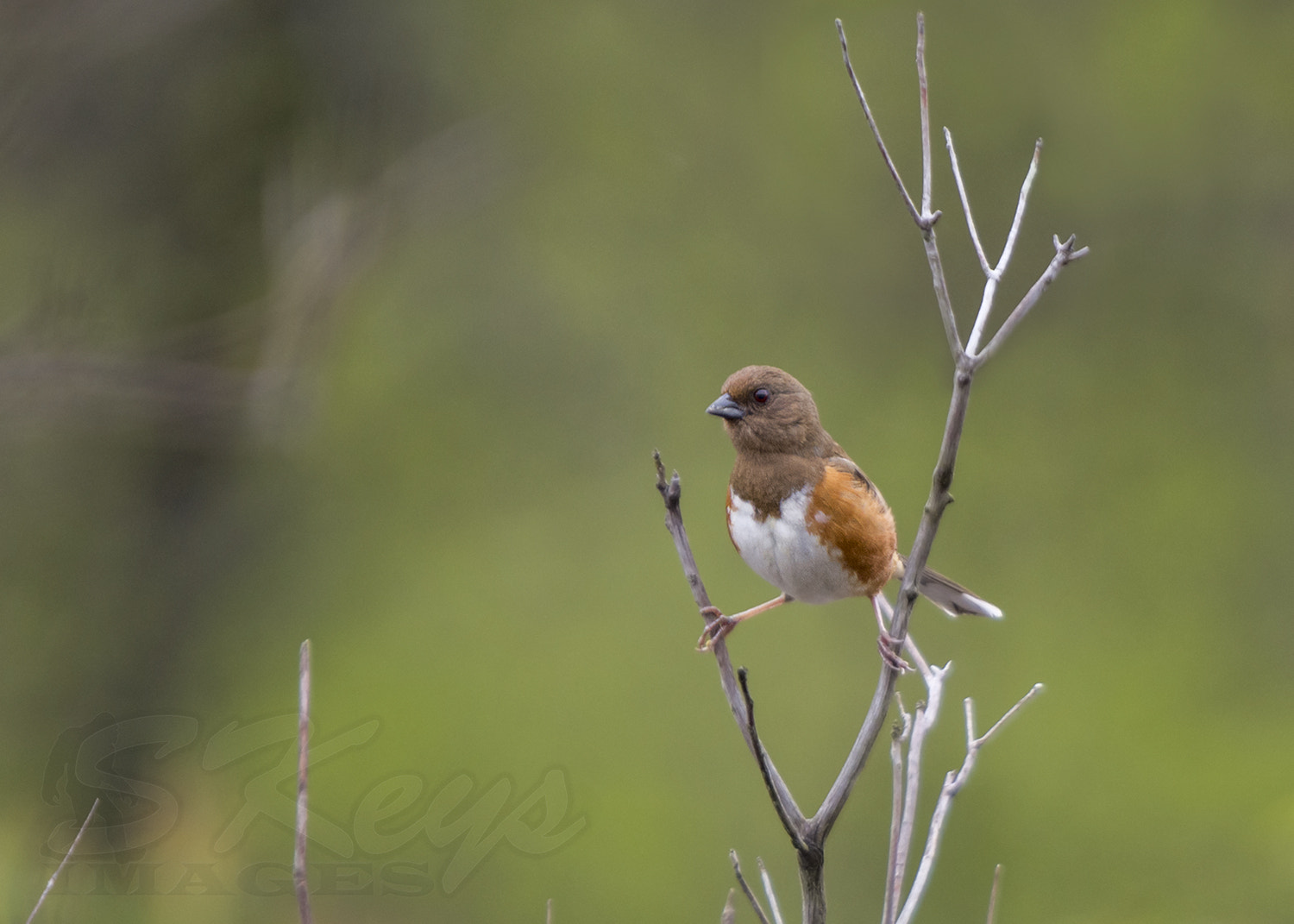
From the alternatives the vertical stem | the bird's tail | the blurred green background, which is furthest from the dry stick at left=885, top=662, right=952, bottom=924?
the blurred green background

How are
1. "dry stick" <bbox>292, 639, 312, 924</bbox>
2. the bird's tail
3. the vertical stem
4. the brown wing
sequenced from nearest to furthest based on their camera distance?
"dry stick" <bbox>292, 639, 312, 924</bbox>, the vertical stem, the brown wing, the bird's tail

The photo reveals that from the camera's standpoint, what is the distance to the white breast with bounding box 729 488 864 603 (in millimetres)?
3014

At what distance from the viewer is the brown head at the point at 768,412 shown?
3111 mm

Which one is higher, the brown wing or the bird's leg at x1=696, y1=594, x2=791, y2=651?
the brown wing

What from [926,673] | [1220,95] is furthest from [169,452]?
[1220,95]

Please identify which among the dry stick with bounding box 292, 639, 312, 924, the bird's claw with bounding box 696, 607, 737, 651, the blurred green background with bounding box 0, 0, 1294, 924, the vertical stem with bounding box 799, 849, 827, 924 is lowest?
the vertical stem with bounding box 799, 849, 827, 924

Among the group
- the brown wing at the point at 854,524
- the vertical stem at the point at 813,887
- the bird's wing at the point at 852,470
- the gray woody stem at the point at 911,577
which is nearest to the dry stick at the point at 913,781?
the gray woody stem at the point at 911,577

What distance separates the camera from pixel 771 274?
877 centimetres

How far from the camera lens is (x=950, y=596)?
349 centimetres

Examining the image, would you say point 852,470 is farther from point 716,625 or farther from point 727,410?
point 716,625

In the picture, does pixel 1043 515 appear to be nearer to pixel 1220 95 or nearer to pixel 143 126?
pixel 1220 95

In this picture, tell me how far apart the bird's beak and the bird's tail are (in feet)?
2.14

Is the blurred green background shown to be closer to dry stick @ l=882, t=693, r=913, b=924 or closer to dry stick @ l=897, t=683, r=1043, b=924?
dry stick @ l=882, t=693, r=913, b=924

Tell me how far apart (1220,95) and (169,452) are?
277 inches
